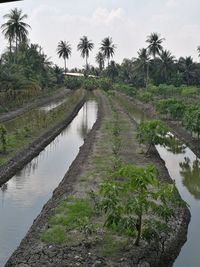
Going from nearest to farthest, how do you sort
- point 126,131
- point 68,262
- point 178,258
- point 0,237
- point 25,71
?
point 68,262 < point 178,258 < point 0,237 < point 126,131 < point 25,71

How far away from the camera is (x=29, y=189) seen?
1955cm

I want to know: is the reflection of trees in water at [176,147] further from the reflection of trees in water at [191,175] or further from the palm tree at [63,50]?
the palm tree at [63,50]

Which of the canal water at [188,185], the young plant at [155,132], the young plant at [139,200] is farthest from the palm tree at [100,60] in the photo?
the young plant at [139,200]

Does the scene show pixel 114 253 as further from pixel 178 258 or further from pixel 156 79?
pixel 156 79

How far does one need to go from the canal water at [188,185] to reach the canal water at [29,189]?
17.3 feet

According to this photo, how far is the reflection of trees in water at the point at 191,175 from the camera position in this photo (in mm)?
20400

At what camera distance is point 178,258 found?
1302 centimetres

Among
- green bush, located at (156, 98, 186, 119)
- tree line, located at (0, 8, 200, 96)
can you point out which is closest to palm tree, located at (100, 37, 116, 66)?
tree line, located at (0, 8, 200, 96)

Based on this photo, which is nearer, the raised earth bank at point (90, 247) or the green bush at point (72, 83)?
the raised earth bank at point (90, 247)

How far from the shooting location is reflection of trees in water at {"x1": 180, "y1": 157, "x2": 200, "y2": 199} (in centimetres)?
2040

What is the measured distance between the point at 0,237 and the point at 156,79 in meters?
76.5

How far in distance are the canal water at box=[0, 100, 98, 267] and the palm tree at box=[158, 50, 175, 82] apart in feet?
175

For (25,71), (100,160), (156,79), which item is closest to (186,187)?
(100,160)

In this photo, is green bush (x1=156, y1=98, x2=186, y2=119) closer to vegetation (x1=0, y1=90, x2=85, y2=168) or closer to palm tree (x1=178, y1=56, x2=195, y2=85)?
vegetation (x1=0, y1=90, x2=85, y2=168)
